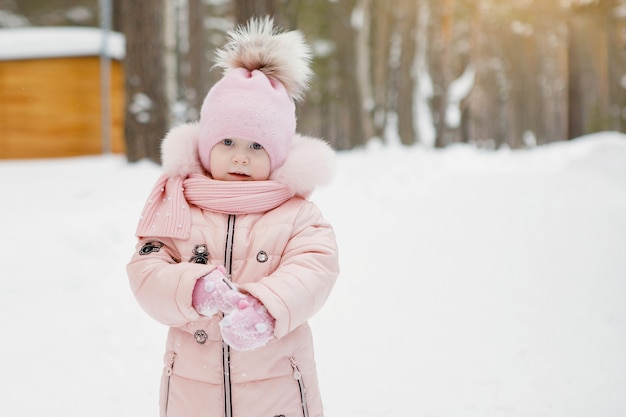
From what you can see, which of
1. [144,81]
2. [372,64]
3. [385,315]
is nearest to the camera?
[385,315]

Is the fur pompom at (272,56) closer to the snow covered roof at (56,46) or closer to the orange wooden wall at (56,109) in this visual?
the orange wooden wall at (56,109)

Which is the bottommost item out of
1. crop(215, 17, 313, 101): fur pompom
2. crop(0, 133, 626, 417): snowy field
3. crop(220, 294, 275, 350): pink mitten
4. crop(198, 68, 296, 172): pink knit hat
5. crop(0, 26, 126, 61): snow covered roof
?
crop(0, 133, 626, 417): snowy field

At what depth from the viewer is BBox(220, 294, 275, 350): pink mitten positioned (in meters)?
1.89

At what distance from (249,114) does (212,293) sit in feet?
2.17

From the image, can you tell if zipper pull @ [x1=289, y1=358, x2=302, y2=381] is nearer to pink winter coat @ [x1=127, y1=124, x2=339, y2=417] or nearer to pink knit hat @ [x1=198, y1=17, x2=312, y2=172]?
pink winter coat @ [x1=127, y1=124, x2=339, y2=417]

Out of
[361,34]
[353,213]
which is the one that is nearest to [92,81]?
[361,34]

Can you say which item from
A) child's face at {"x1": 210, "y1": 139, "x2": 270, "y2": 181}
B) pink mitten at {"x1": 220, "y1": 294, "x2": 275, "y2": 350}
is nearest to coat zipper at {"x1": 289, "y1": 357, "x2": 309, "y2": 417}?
pink mitten at {"x1": 220, "y1": 294, "x2": 275, "y2": 350}

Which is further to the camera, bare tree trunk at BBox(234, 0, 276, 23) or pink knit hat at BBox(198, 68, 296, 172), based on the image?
bare tree trunk at BBox(234, 0, 276, 23)

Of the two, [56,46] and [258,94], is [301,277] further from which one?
[56,46]

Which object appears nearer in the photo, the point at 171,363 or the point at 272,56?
the point at 171,363

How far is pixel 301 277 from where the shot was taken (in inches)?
80.5

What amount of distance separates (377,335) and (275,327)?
276 cm

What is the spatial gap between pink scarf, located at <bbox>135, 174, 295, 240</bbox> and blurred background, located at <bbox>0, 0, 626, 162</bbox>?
1797 mm

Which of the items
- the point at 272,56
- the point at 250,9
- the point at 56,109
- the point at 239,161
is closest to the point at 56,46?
the point at 56,109
